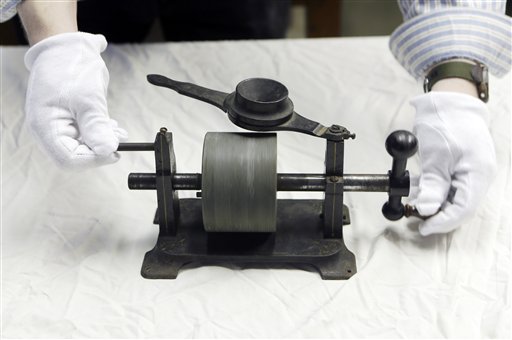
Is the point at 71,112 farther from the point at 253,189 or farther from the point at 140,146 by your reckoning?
the point at 253,189

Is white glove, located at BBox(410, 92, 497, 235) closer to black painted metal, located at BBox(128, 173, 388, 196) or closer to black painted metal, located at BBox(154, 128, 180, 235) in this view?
black painted metal, located at BBox(128, 173, 388, 196)

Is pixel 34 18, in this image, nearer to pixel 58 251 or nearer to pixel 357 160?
pixel 58 251

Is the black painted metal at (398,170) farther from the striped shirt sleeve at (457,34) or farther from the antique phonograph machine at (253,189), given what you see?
the striped shirt sleeve at (457,34)

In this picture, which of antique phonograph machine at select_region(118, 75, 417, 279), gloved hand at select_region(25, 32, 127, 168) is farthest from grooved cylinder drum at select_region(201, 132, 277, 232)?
gloved hand at select_region(25, 32, 127, 168)

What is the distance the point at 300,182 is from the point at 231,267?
15 cm

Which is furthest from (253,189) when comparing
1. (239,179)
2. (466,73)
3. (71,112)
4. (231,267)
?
(466,73)

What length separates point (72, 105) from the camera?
94 cm

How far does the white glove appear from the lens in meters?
0.95

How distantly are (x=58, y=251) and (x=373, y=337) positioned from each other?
45 centimetres

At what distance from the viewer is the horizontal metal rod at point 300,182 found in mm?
929

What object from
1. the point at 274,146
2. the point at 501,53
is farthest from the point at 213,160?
the point at 501,53

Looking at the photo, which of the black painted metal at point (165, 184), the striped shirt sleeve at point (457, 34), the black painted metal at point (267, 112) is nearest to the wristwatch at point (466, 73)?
the striped shirt sleeve at point (457, 34)

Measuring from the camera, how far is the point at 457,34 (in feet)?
3.57

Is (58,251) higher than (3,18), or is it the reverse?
(3,18)
